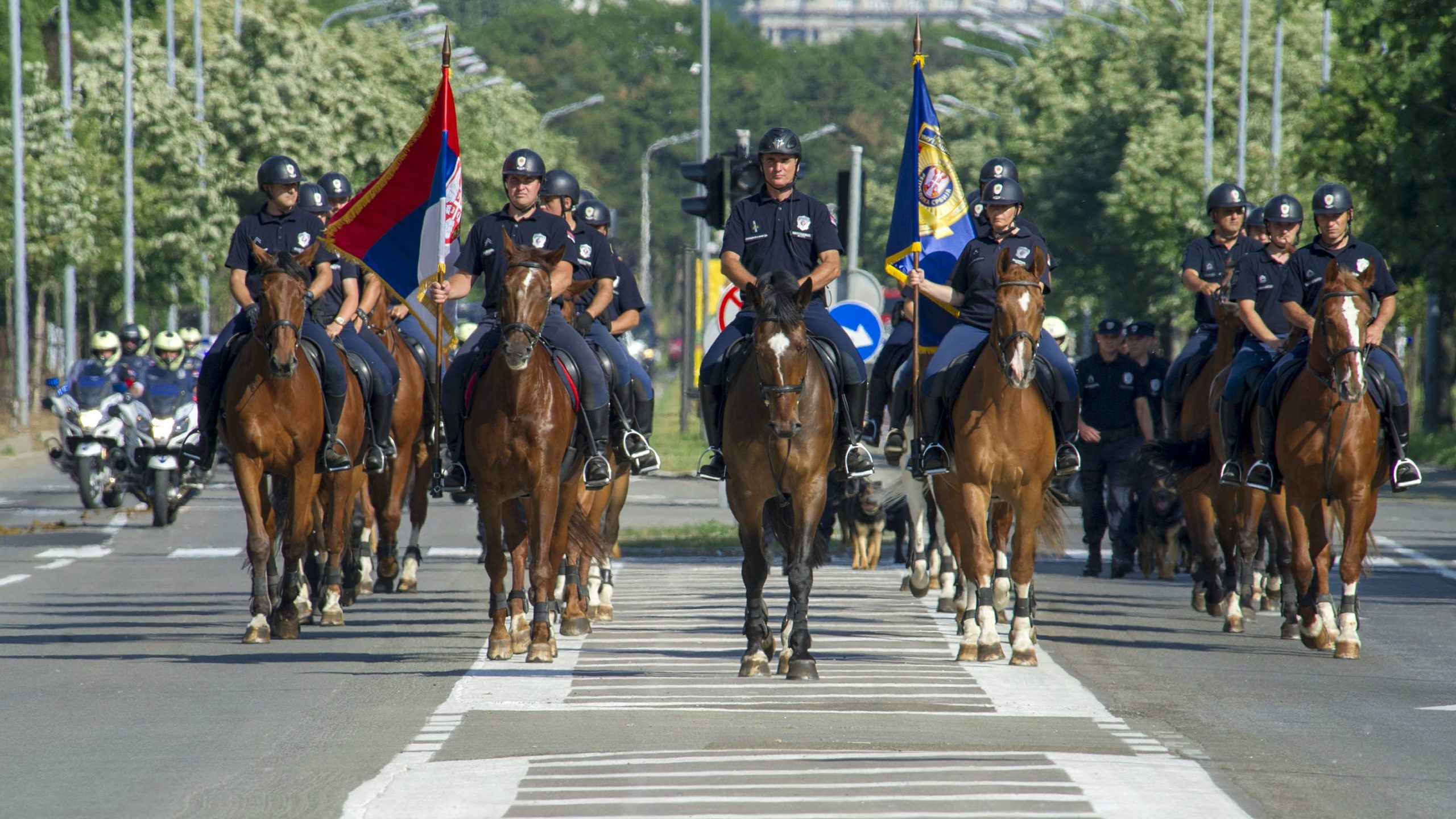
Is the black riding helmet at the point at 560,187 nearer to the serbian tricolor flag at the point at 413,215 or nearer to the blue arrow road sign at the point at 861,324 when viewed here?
the serbian tricolor flag at the point at 413,215

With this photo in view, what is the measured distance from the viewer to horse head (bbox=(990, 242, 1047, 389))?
40.3 ft

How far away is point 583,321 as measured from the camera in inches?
543

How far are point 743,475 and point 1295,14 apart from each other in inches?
1912

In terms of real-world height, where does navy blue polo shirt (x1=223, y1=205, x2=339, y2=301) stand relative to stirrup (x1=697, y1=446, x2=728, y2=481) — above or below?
above

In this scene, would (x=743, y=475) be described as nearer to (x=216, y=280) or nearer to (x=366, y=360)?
(x=366, y=360)

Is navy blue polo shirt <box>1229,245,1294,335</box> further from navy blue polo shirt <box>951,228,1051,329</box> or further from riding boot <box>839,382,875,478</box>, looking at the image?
riding boot <box>839,382,875,478</box>

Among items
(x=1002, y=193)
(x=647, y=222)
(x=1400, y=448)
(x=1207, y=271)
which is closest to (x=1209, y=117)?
(x=1207, y=271)

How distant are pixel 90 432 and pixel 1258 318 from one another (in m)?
14.9

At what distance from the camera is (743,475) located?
1190 centimetres

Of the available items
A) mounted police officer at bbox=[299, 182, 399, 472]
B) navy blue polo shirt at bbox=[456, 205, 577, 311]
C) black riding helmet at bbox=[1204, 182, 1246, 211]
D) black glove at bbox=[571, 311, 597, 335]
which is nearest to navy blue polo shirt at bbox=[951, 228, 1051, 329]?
black glove at bbox=[571, 311, 597, 335]

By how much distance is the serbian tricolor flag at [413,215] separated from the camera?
1442 centimetres

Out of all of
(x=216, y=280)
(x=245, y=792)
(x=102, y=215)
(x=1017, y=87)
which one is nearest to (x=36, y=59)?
(x=216, y=280)

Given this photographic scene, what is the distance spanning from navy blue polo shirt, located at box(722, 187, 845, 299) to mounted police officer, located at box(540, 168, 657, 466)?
104 cm

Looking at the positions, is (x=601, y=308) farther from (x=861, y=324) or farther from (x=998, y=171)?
(x=861, y=324)
